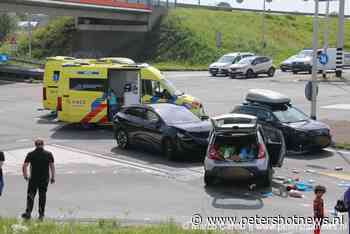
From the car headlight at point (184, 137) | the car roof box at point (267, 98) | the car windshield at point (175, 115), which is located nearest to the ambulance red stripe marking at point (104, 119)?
the car windshield at point (175, 115)

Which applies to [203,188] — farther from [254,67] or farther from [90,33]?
[90,33]

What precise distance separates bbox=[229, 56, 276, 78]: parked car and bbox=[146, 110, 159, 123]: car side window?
30597mm

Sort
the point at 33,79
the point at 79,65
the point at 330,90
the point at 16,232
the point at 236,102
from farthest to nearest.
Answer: the point at 33,79 → the point at 330,90 → the point at 236,102 → the point at 79,65 → the point at 16,232

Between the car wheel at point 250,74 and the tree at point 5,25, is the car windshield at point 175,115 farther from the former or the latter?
the tree at point 5,25

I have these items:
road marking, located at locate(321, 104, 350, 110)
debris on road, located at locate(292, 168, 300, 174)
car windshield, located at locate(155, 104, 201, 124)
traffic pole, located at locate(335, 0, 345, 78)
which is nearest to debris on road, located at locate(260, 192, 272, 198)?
debris on road, located at locate(292, 168, 300, 174)

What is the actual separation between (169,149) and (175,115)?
1355mm

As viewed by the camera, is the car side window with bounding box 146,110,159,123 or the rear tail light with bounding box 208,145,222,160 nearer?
the rear tail light with bounding box 208,145,222,160

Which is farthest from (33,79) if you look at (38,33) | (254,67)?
(38,33)

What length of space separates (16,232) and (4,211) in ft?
14.1

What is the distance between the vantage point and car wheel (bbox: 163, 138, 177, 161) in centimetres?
1936

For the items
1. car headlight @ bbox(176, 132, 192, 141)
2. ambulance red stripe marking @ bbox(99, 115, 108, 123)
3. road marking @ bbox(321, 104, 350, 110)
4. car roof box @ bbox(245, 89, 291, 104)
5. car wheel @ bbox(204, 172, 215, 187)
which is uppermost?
car roof box @ bbox(245, 89, 291, 104)

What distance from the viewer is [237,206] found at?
14094 millimetres

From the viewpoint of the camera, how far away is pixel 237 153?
15.9m

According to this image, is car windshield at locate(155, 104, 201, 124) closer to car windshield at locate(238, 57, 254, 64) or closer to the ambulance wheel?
the ambulance wheel
